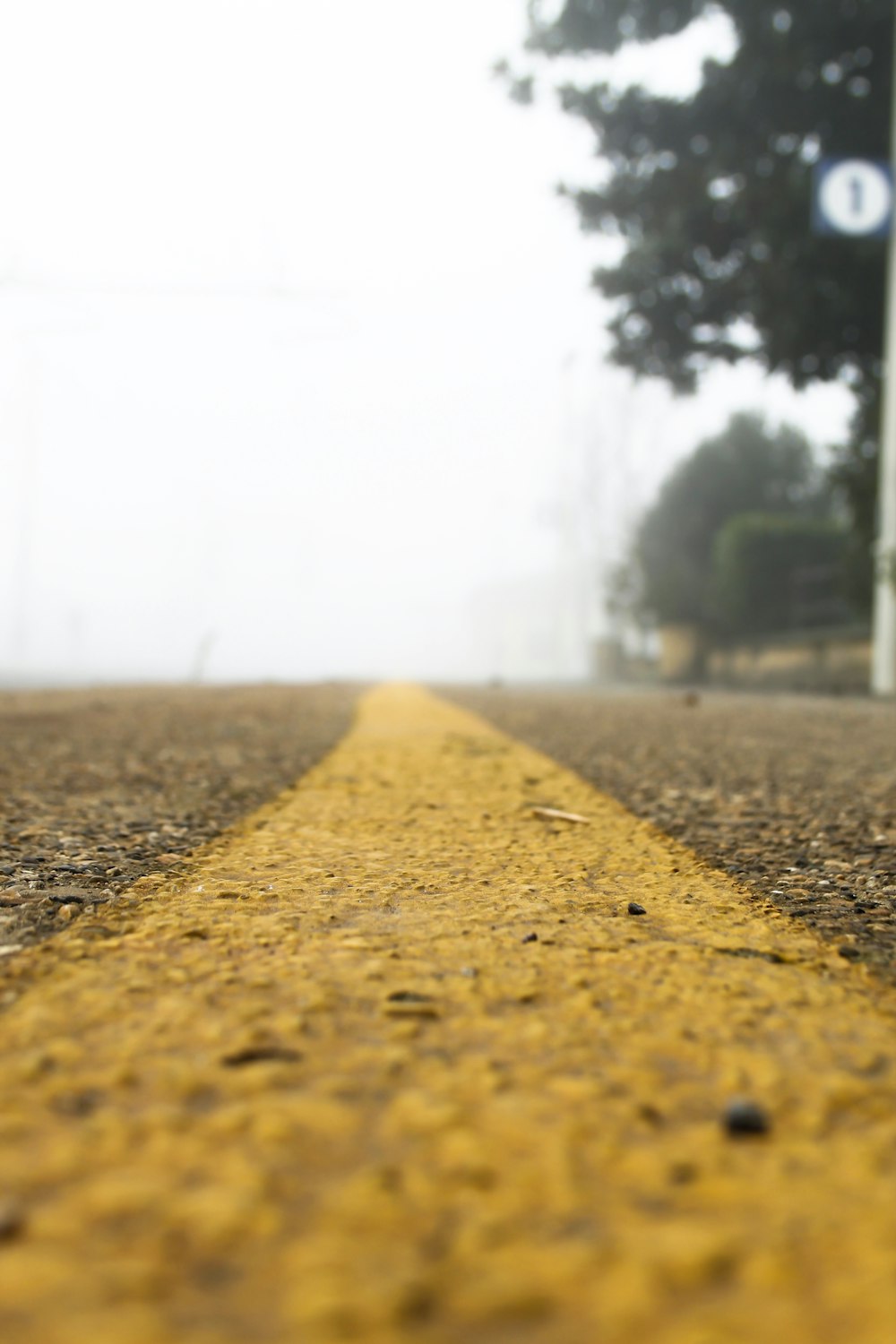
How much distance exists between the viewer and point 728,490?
2122cm

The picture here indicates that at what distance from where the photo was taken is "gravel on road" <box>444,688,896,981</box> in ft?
4.53

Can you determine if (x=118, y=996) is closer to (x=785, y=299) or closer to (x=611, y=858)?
(x=611, y=858)

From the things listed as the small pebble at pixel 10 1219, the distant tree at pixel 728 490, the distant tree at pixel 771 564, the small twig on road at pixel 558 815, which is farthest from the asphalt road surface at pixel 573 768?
the distant tree at pixel 728 490

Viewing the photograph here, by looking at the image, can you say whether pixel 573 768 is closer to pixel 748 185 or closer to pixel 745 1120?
pixel 745 1120

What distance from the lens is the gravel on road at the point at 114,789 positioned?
130cm

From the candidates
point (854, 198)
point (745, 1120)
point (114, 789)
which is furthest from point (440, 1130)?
point (854, 198)

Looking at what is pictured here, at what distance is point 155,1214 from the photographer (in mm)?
532

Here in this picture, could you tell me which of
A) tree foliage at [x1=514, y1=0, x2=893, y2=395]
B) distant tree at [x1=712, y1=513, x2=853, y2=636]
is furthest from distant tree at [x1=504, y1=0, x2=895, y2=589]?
distant tree at [x1=712, y1=513, x2=853, y2=636]

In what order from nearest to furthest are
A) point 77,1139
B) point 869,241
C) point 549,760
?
point 77,1139, point 549,760, point 869,241

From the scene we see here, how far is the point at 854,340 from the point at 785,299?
1329 mm

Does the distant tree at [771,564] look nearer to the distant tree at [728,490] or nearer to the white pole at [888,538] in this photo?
the distant tree at [728,490]

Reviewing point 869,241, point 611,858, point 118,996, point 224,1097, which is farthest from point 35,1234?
point 869,241

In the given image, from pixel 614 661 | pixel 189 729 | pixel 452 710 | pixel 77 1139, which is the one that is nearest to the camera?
pixel 77 1139

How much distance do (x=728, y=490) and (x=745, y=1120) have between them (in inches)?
856
